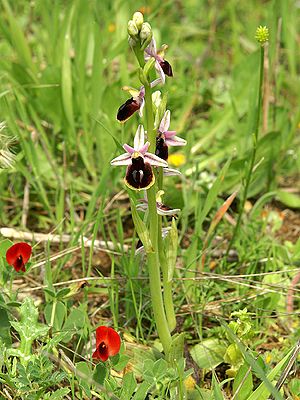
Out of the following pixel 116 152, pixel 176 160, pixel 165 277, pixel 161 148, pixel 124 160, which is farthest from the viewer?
pixel 176 160

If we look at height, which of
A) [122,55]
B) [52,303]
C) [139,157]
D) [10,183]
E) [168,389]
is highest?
[122,55]

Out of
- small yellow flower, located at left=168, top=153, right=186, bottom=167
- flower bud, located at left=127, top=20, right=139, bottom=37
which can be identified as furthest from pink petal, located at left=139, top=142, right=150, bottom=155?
small yellow flower, located at left=168, top=153, right=186, bottom=167

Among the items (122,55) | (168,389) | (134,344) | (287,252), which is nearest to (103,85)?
(122,55)

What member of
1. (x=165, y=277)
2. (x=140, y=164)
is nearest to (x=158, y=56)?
(x=140, y=164)

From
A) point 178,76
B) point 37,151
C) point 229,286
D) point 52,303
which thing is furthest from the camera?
point 178,76

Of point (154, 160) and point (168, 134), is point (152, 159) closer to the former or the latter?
point (154, 160)

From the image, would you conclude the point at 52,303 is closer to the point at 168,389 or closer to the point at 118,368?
the point at 118,368
